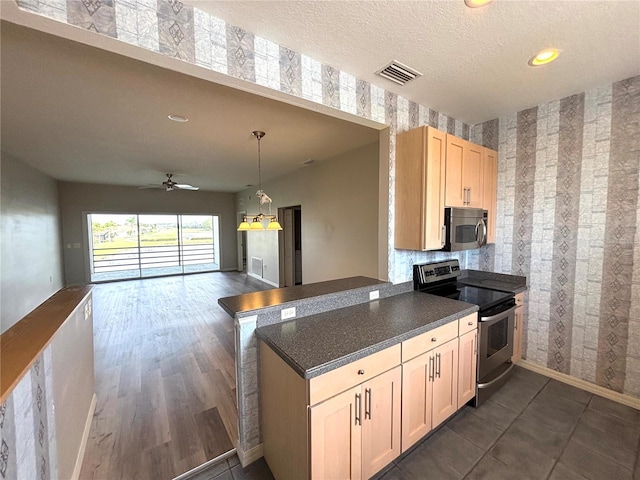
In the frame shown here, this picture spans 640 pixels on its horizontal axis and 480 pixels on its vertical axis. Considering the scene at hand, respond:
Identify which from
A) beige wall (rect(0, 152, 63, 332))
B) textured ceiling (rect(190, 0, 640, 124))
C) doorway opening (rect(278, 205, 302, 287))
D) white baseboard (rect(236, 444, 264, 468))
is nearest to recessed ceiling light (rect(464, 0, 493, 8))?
textured ceiling (rect(190, 0, 640, 124))

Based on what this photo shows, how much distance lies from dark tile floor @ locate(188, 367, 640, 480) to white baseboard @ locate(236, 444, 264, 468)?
3cm

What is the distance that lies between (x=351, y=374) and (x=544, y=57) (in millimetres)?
2514

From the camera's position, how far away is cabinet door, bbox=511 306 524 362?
2.59 metres

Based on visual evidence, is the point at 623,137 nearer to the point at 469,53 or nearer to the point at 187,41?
the point at 469,53

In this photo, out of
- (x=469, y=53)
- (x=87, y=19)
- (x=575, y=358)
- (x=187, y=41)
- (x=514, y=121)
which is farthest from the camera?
(x=514, y=121)

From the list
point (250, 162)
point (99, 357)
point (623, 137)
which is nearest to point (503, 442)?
point (623, 137)

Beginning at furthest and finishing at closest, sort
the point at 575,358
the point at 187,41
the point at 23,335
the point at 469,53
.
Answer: the point at 575,358 → the point at 469,53 → the point at 187,41 → the point at 23,335

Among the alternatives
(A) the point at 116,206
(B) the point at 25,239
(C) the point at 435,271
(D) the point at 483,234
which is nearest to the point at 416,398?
(C) the point at 435,271

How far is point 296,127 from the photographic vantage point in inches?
120

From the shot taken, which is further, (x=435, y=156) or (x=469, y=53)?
(x=435, y=156)

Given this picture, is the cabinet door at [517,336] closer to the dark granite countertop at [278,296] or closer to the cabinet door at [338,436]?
the dark granite countertop at [278,296]

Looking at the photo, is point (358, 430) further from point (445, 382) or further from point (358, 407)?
point (445, 382)

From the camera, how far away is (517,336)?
2617 mm

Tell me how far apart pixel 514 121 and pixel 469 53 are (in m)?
1.48
